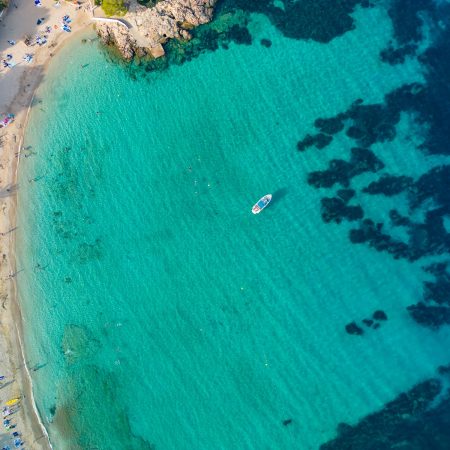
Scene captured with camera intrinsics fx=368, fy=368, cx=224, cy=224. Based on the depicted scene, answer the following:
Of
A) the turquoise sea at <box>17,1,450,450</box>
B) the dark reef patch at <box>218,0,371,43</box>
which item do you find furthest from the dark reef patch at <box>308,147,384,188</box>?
the dark reef patch at <box>218,0,371,43</box>

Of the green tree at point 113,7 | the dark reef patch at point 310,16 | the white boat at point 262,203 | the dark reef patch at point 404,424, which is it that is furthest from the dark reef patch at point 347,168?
the green tree at point 113,7

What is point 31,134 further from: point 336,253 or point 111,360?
point 336,253

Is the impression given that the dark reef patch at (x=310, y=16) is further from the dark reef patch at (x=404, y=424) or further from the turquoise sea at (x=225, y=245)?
the dark reef patch at (x=404, y=424)

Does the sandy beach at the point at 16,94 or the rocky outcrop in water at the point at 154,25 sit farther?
the sandy beach at the point at 16,94

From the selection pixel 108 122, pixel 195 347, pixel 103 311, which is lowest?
pixel 195 347

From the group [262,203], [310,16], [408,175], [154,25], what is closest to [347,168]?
[408,175]

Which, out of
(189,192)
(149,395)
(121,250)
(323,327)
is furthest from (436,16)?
(149,395)

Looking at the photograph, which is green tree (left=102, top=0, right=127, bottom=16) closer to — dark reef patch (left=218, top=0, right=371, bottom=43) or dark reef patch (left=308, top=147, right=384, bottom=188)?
dark reef patch (left=218, top=0, right=371, bottom=43)
